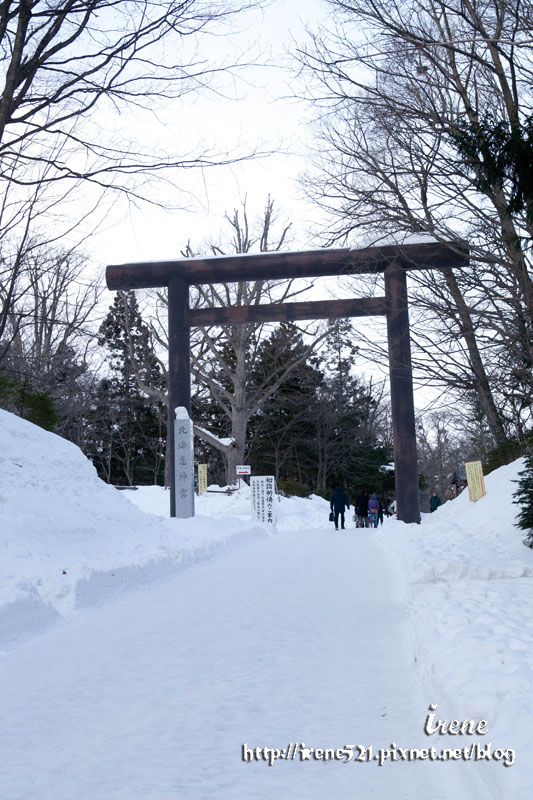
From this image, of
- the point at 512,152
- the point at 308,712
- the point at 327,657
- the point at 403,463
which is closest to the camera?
the point at 308,712

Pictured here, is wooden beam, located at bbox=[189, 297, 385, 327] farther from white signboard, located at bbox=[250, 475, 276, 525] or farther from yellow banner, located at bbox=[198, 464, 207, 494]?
yellow banner, located at bbox=[198, 464, 207, 494]

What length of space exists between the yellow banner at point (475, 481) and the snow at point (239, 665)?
23.3 ft

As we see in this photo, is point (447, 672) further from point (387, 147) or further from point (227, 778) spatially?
point (387, 147)

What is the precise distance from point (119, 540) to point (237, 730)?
24.1 feet

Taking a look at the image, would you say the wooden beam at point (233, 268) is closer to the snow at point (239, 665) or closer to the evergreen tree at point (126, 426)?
the snow at point (239, 665)

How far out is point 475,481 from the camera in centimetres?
1816

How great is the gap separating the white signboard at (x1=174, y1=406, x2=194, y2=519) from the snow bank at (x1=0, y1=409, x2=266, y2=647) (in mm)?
1721

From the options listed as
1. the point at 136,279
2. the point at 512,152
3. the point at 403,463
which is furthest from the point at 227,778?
the point at 136,279

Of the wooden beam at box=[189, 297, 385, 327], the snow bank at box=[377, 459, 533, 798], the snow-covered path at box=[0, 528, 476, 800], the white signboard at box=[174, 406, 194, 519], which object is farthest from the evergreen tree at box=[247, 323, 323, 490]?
the snow-covered path at box=[0, 528, 476, 800]

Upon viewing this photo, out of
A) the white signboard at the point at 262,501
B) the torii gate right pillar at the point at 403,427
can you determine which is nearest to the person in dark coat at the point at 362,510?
the white signboard at the point at 262,501

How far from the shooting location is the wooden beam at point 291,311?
1697 cm

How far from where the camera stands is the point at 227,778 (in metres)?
3.09

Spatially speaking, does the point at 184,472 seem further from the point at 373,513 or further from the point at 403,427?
the point at 373,513

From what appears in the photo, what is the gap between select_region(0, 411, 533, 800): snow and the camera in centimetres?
310
